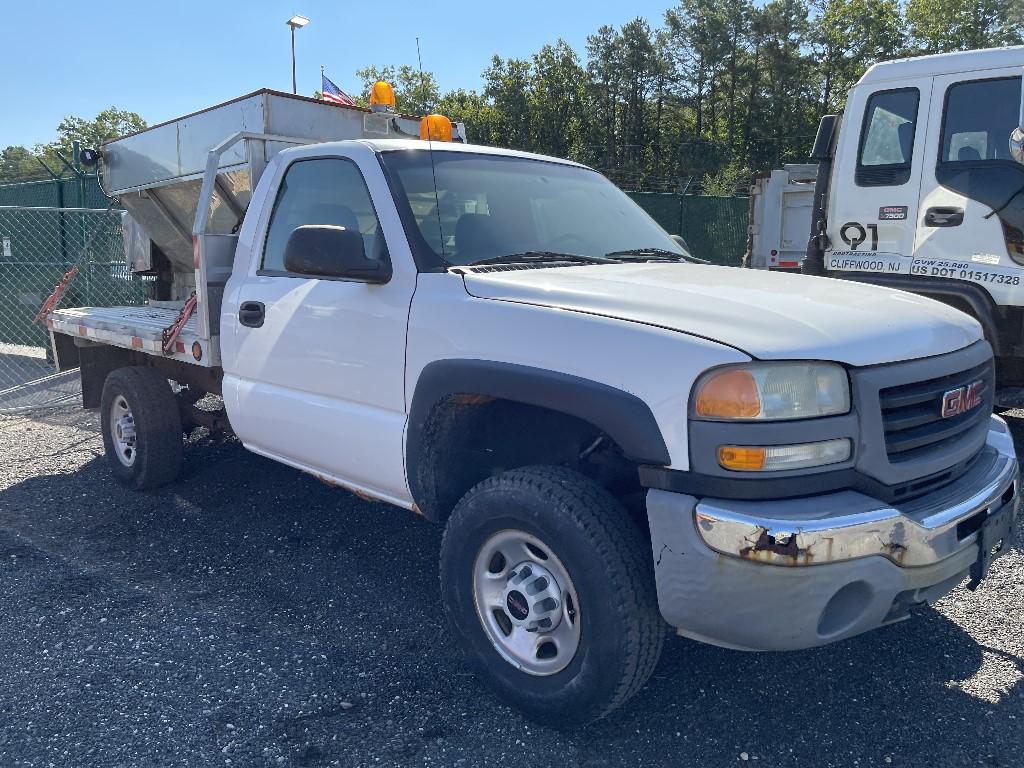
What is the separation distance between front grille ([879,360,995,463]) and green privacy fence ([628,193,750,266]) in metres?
15.8

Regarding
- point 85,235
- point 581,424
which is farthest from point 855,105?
point 85,235

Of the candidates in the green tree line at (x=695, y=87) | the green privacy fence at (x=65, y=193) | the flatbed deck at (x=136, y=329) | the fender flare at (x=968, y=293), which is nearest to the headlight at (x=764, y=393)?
the flatbed deck at (x=136, y=329)

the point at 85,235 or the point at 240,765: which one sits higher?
the point at 85,235

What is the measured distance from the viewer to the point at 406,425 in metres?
3.12

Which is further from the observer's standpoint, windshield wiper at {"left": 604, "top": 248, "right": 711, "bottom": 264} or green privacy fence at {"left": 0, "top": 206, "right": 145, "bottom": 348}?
green privacy fence at {"left": 0, "top": 206, "right": 145, "bottom": 348}

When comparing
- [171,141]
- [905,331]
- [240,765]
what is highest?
[171,141]

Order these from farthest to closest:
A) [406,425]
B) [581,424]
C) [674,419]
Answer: [406,425] < [581,424] < [674,419]

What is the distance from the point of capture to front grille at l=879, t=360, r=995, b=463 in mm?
2461

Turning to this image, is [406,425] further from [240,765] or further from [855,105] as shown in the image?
[855,105]

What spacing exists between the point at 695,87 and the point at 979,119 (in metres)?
56.5

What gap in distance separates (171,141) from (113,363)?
62.3 inches

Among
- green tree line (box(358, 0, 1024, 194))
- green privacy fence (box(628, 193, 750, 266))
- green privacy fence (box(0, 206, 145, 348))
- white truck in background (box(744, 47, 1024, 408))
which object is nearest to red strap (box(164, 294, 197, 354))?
white truck in background (box(744, 47, 1024, 408))

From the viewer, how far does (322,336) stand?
349 cm

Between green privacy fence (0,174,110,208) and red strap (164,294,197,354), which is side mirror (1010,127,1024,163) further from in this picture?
green privacy fence (0,174,110,208)
